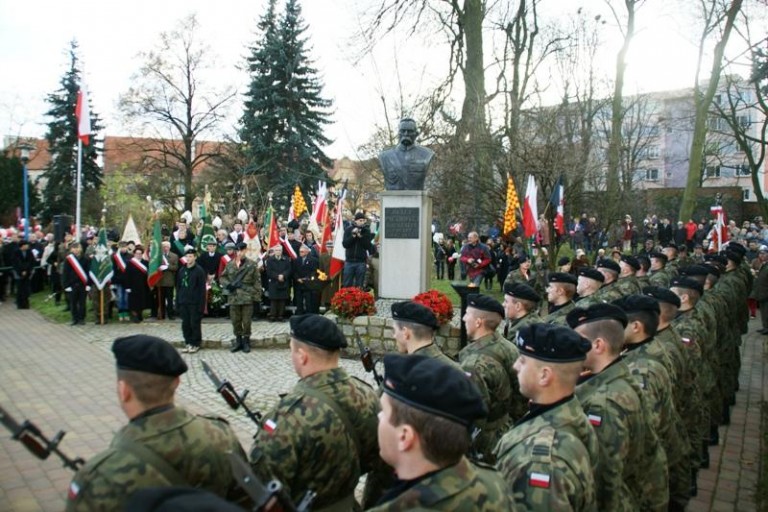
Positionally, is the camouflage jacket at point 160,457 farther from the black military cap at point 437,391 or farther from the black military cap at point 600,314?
the black military cap at point 600,314

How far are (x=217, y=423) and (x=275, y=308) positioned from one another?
12.2 m

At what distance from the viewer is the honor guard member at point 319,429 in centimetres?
322

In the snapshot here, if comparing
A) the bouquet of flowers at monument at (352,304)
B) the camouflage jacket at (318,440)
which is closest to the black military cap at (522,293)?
the camouflage jacket at (318,440)

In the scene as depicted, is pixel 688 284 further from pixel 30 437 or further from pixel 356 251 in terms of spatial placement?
pixel 356 251

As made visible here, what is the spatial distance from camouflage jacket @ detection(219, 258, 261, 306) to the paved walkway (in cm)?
105

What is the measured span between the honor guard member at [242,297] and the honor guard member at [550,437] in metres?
9.40

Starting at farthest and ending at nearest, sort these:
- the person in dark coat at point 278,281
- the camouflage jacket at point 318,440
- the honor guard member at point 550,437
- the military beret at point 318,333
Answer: the person in dark coat at point 278,281 → the military beret at point 318,333 → the camouflage jacket at point 318,440 → the honor guard member at point 550,437

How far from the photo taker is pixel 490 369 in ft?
15.8

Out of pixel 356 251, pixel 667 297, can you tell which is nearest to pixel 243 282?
pixel 356 251

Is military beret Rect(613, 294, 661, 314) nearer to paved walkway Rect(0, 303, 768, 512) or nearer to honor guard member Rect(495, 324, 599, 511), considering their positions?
paved walkway Rect(0, 303, 768, 512)

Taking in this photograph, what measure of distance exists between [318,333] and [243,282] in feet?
29.2

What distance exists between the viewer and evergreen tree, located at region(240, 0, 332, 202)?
120ft

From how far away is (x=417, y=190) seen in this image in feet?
39.8

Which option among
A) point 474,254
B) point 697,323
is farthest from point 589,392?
point 474,254
